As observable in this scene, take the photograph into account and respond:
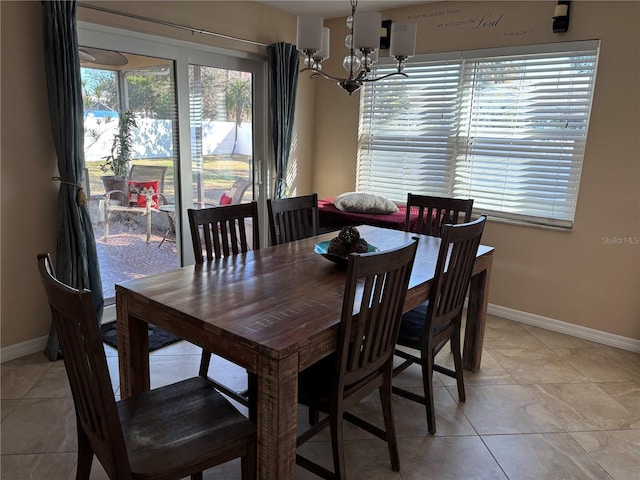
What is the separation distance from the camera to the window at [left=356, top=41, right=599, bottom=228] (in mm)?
3381

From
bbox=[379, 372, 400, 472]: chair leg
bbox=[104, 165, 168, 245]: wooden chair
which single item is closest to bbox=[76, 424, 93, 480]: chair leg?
bbox=[379, 372, 400, 472]: chair leg

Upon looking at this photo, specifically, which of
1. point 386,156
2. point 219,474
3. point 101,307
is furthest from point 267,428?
point 386,156

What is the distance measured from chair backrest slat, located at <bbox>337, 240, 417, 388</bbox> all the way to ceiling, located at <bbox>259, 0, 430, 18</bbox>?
9.65ft

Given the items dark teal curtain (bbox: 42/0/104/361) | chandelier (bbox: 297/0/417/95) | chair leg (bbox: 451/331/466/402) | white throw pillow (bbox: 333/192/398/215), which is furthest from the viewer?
white throw pillow (bbox: 333/192/398/215)

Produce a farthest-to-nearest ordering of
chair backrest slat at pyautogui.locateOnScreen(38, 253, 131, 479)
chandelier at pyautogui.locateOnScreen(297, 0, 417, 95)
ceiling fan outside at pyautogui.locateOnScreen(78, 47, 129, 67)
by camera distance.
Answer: ceiling fan outside at pyautogui.locateOnScreen(78, 47, 129, 67) → chandelier at pyautogui.locateOnScreen(297, 0, 417, 95) → chair backrest slat at pyautogui.locateOnScreen(38, 253, 131, 479)

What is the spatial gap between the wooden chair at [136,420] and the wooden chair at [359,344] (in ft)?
1.13

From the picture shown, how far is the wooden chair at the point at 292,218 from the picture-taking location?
9.37 ft

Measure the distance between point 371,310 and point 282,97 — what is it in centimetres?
301

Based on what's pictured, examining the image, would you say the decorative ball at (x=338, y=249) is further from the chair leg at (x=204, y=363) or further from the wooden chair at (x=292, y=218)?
the chair leg at (x=204, y=363)

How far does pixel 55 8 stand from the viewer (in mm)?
2611

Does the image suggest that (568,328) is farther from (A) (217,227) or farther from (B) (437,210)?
(A) (217,227)

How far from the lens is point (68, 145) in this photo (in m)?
2.77

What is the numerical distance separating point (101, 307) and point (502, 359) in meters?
A: 2.72

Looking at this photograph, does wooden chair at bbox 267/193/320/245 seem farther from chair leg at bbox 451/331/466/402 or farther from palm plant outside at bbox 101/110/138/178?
palm plant outside at bbox 101/110/138/178
